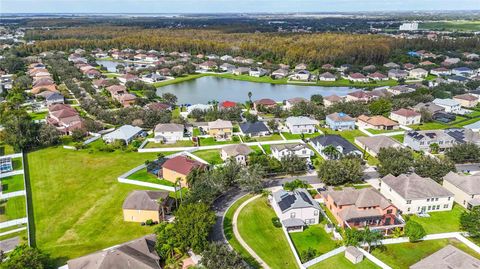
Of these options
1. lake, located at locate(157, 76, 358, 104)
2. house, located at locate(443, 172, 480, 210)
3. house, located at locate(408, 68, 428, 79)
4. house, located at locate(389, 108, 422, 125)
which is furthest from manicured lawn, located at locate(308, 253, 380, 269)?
house, located at locate(408, 68, 428, 79)

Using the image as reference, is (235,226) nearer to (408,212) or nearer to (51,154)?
(408,212)

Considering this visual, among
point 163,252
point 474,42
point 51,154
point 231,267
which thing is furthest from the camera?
point 474,42

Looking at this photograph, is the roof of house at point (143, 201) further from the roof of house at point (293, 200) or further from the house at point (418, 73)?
the house at point (418, 73)

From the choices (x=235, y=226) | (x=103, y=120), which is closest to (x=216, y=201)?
(x=235, y=226)

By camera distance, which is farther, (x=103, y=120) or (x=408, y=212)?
(x=103, y=120)

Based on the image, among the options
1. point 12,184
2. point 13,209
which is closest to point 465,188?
point 13,209

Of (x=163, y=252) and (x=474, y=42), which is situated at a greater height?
(x=474, y=42)

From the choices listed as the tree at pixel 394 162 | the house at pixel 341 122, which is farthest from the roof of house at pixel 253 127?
the tree at pixel 394 162
